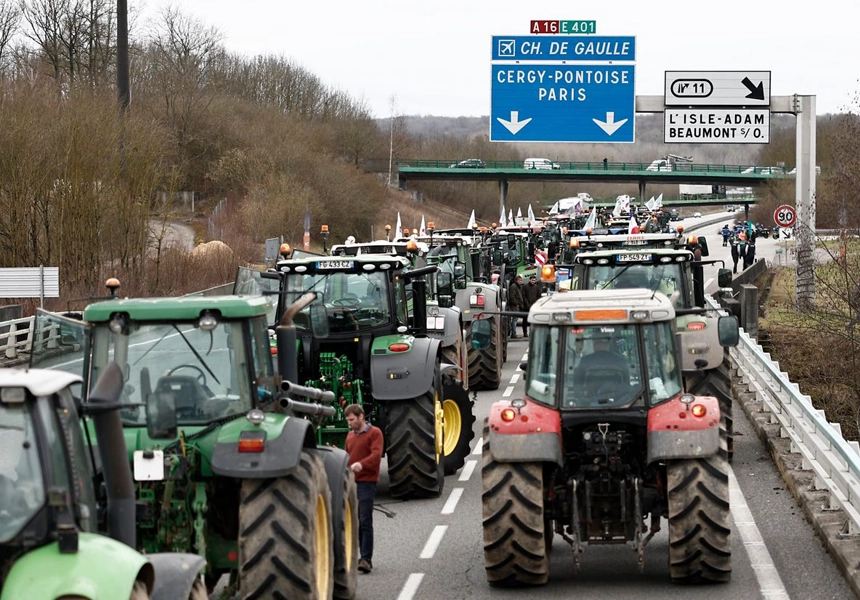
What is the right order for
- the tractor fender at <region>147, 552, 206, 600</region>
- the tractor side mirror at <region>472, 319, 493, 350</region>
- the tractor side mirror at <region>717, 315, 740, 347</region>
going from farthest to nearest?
the tractor side mirror at <region>717, 315, 740, 347</region>
the tractor side mirror at <region>472, 319, 493, 350</region>
the tractor fender at <region>147, 552, 206, 600</region>

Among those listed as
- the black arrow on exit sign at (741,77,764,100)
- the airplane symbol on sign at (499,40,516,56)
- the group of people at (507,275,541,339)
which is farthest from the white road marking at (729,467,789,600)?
the group of people at (507,275,541,339)

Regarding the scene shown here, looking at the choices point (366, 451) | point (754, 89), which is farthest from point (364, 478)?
point (754, 89)

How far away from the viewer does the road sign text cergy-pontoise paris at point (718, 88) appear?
3334 cm

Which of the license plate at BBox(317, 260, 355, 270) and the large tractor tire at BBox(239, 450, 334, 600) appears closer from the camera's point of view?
the large tractor tire at BBox(239, 450, 334, 600)

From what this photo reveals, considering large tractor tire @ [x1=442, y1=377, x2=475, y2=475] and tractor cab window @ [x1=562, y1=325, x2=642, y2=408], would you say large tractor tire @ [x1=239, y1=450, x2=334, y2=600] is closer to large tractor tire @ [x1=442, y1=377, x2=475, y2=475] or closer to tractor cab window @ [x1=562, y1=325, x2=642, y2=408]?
tractor cab window @ [x1=562, y1=325, x2=642, y2=408]

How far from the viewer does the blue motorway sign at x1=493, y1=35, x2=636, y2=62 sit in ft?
109

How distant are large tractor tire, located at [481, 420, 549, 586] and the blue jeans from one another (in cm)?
118

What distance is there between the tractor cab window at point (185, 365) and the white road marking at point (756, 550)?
4.33 m

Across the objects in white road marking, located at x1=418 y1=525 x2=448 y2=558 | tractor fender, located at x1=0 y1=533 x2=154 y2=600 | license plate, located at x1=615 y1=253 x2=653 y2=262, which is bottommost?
white road marking, located at x1=418 y1=525 x2=448 y2=558

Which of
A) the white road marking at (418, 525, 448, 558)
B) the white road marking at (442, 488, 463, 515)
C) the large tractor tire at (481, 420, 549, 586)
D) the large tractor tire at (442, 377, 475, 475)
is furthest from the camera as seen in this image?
the large tractor tire at (442, 377, 475, 475)

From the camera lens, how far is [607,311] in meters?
11.6

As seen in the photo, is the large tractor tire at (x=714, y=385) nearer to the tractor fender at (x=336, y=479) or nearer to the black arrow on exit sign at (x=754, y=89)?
the tractor fender at (x=336, y=479)

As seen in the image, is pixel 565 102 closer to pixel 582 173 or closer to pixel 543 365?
pixel 543 365

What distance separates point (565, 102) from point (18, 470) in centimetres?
2825
